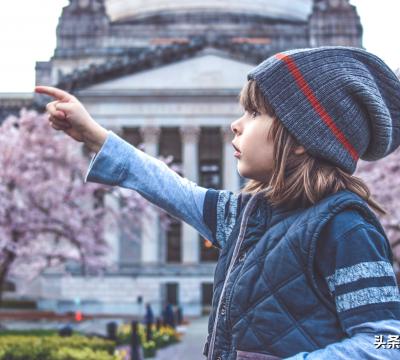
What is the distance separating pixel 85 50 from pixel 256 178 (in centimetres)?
5210

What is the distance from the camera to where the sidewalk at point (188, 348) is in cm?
2347

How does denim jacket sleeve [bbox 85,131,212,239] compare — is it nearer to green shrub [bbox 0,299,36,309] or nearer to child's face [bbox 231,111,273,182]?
child's face [bbox 231,111,273,182]

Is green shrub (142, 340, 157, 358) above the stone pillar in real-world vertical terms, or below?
below

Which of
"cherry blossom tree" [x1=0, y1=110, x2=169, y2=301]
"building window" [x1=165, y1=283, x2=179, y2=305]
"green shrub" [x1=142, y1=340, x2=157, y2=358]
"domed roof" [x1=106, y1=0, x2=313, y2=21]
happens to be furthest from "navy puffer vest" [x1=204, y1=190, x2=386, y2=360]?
"domed roof" [x1=106, y1=0, x2=313, y2=21]

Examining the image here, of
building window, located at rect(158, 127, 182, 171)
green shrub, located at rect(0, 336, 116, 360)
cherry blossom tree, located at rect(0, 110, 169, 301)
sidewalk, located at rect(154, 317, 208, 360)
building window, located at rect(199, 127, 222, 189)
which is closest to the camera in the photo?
green shrub, located at rect(0, 336, 116, 360)

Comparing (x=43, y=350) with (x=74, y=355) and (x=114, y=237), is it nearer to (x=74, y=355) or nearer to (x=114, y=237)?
(x=74, y=355)

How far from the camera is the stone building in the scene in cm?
4678

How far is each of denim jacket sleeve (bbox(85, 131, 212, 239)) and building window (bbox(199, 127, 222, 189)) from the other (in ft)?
156

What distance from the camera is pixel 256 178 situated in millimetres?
3109

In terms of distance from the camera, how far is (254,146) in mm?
2996

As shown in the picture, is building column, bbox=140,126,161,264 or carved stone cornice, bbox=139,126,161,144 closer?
building column, bbox=140,126,161,264

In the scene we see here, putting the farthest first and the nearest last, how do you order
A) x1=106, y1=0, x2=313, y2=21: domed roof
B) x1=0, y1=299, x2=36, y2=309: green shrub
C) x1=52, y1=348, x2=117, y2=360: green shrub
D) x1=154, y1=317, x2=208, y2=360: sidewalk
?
x1=106, y1=0, x2=313, y2=21: domed roof < x1=0, y1=299, x2=36, y2=309: green shrub < x1=154, y1=317, x2=208, y2=360: sidewalk < x1=52, y1=348, x2=117, y2=360: green shrub

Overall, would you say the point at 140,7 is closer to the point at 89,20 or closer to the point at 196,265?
the point at 89,20

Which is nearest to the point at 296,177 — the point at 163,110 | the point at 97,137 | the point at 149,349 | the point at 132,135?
the point at 97,137
